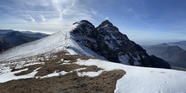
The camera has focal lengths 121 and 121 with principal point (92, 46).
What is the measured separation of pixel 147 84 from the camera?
13.4 meters

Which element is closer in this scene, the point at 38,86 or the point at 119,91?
the point at 119,91

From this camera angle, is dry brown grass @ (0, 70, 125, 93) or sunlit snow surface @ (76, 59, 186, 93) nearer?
sunlit snow surface @ (76, 59, 186, 93)

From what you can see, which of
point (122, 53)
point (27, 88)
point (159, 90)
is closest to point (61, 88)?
point (27, 88)

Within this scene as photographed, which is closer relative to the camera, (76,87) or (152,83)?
(152,83)

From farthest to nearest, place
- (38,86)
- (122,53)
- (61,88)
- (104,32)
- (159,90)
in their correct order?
(104,32)
(122,53)
(38,86)
(61,88)
(159,90)

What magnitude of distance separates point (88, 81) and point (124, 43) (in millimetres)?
135295

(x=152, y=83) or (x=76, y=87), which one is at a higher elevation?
(x=152, y=83)

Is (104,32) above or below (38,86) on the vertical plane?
above

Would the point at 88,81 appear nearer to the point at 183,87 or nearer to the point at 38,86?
Answer: the point at 38,86

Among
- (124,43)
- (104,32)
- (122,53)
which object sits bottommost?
(122,53)

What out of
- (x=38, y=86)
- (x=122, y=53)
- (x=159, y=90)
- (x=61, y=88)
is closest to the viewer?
(x=159, y=90)

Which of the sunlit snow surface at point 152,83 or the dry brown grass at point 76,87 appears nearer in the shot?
the sunlit snow surface at point 152,83

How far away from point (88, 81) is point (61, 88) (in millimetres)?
3656

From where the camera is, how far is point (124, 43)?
14562 centimetres
